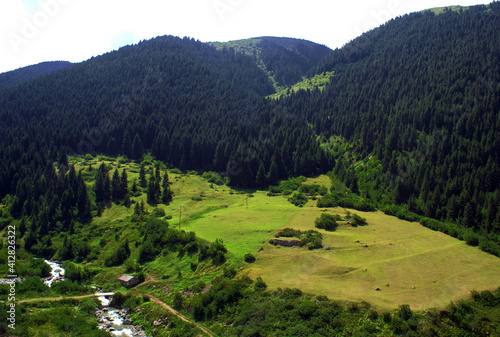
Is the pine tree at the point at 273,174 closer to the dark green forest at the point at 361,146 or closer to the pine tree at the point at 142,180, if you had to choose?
the dark green forest at the point at 361,146

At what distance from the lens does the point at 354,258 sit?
59156 mm

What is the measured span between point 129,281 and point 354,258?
148 ft

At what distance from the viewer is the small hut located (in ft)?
213

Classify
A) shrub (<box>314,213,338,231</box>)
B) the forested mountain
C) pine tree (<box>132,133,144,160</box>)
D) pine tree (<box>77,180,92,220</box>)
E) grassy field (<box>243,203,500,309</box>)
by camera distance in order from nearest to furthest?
grassy field (<box>243,203,500,309</box>)
shrub (<box>314,213,338,231</box>)
the forested mountain
pine tree (<box>77,180,92,220</box>)
pine tree (<box>132,133,144,160</box>)

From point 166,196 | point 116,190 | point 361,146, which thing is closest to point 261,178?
point 166,196

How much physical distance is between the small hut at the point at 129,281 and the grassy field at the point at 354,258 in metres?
4.58

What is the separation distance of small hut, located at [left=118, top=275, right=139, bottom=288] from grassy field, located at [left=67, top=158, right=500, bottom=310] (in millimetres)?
4576

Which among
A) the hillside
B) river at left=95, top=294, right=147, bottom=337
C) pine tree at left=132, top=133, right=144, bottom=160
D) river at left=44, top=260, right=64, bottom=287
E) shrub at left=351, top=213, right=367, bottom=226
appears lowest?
river at left=44, top=260, right=64, bottom=287

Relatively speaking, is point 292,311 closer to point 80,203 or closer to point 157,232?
point 157,232

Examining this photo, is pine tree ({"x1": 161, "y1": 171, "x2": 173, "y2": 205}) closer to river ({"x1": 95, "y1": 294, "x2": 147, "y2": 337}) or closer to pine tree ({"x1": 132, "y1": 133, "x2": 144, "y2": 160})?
pine tree ({"x1": 132, "y1": 133, "x2": 144, "y2": 160})

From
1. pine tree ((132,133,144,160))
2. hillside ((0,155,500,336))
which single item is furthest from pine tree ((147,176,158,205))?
pine tree ((132,133,144,160))

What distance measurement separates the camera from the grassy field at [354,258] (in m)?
48.4

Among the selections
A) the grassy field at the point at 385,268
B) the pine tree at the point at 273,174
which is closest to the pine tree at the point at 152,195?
the pine tree at the point at 273,174

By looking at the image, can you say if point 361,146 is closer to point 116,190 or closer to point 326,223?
point 326,223
